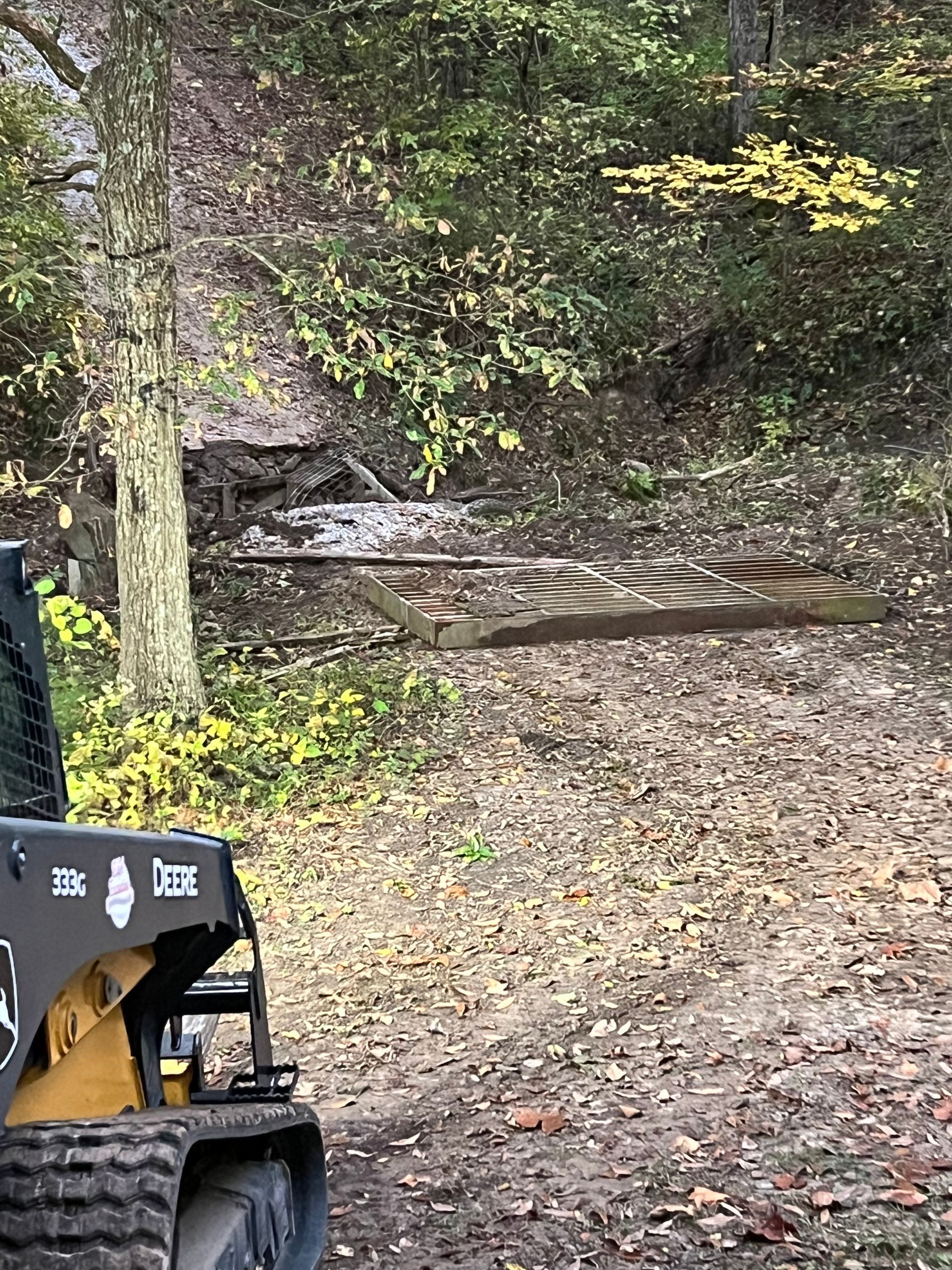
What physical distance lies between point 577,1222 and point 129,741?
14.7 ft

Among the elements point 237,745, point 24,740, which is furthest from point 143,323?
point 24,740

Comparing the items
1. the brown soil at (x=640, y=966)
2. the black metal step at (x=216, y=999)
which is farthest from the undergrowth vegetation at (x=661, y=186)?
the black metal step at (x=216, y=999)

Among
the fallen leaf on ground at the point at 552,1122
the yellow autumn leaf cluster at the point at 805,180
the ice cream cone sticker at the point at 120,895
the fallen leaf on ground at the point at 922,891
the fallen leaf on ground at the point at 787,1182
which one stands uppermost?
the yellow autumn leaf cluster at the point at 805,180

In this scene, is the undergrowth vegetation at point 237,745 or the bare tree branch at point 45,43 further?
the undergrowth vegetation at point 237,745

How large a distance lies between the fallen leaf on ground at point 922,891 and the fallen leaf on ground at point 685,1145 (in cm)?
212

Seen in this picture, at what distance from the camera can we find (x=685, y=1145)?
12.8 ft

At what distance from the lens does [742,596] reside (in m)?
10.0

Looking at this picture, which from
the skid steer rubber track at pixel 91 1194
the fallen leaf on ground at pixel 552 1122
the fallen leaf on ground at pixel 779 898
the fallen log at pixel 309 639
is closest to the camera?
the skid steer rubber track at pixel 91 1194

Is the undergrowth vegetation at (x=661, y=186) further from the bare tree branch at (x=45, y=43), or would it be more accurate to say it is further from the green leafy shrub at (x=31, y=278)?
the bare tree branch at (x=45, y=43)

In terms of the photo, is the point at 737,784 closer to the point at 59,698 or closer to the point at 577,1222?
the point at 577,1222

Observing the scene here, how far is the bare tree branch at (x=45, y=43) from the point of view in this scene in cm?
644

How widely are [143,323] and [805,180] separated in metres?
7.43

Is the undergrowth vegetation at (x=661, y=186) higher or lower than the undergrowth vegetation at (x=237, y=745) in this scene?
higher

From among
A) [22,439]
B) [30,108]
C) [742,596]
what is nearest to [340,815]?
[742,596]
